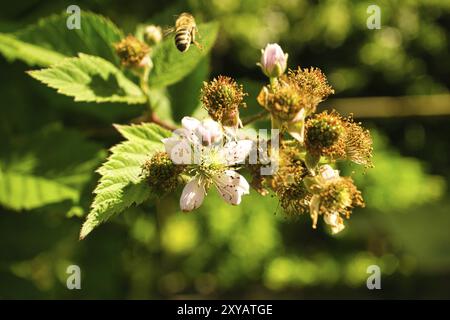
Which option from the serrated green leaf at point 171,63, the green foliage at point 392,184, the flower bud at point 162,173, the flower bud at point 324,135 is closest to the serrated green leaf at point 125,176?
the flower bud at point 162,173

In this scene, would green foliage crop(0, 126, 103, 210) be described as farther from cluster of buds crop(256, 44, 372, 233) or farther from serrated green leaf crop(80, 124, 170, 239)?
cluster of buds crop(256, 44, 372, 233)

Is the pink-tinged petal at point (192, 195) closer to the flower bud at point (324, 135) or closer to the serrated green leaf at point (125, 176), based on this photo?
the serrated green leaf at point (125, 176)

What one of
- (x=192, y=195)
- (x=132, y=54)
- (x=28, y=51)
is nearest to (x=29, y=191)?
(x=28, y=51)

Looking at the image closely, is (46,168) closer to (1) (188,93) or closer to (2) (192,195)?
(1) (188,93)

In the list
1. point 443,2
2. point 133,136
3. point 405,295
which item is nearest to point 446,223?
point 405,295

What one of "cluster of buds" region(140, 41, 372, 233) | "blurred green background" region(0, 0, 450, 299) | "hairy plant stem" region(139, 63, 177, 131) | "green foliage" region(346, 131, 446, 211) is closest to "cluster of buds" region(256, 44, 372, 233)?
"cluster of buds" region(140, 41, 372, 233)

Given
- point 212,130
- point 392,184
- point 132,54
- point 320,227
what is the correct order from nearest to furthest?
point 212,130, point 132,54, point 392,184, point 320,227
